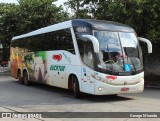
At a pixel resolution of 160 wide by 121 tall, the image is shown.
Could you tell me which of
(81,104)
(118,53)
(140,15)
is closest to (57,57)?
(118,53)

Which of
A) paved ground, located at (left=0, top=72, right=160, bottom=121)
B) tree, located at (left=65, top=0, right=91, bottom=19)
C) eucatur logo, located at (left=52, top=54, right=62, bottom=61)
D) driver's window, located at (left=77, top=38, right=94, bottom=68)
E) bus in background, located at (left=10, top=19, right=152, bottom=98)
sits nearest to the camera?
paved ground, located at (left=0, top=72, right=160, bottom=121)

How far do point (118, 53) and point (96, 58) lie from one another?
3.09 feet

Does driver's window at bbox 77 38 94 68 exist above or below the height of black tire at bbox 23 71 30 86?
above

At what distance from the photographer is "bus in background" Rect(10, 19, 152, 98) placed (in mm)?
12719

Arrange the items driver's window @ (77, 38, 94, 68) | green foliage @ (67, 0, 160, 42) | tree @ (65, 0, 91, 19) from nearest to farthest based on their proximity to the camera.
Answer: driver's window @ (77, 38, 94, 68) < green foliage @ (67, 0, 160, 42) < tree @ (65, 0, 91, 19)

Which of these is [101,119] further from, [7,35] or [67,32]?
[7,35]

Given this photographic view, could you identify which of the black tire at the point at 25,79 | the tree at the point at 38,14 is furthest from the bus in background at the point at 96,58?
the tree at the point at 38,14

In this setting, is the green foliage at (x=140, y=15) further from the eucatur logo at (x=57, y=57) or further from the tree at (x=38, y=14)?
the tree at (x=38, y=14)

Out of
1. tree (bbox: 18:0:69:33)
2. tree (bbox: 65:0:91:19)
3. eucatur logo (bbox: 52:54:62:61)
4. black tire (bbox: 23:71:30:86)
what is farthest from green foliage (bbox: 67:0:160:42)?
tree (bbox: 18:0:69:33)

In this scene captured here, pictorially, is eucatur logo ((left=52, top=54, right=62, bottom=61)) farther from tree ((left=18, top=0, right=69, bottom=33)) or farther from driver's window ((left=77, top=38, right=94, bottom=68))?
tree ((left=18, top=0, right=69, bottom=33))

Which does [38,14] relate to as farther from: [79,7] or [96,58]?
[96,58]

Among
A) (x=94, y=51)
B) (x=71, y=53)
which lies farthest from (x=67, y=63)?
(x=94, y=51)

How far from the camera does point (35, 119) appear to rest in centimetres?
968

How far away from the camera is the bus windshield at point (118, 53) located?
42.2ft
